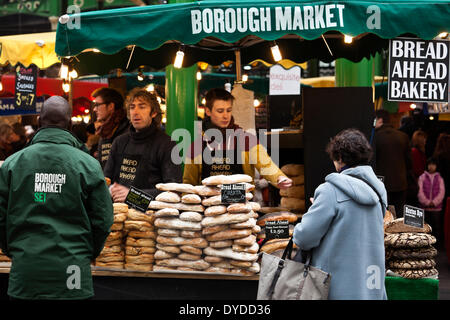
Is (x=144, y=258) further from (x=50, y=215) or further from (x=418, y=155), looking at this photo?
(x=418, y=155)

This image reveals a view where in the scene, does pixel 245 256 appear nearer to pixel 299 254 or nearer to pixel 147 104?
pixel 299 254

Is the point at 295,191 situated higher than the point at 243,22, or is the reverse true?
the point at 243,22

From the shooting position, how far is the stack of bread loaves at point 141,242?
509cm

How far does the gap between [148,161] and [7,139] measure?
19.8 feet

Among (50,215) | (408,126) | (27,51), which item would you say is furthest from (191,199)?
(408,126)

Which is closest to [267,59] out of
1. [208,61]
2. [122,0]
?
[208,61]

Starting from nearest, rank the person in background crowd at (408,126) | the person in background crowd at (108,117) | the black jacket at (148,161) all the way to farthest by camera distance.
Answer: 1. the black jacket at (148,161)
2. the person in background crowd at (108,117)
3. the person in background crowd at (408,126)

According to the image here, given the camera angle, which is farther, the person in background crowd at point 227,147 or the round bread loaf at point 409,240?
the person in background crowd at point 227,147

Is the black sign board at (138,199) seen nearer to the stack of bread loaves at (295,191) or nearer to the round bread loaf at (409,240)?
the round bread loaf at (409,240)

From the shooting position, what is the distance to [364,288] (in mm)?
4109

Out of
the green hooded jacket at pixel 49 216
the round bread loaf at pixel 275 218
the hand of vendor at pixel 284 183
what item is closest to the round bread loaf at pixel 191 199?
the round bread loaf at pixel 275 218

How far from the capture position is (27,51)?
848 cm

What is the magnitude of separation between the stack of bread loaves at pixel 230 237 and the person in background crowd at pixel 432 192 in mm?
6844

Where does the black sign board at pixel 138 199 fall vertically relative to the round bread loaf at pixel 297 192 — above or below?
above
